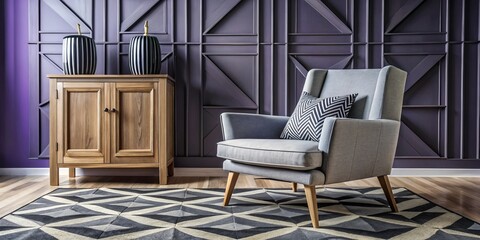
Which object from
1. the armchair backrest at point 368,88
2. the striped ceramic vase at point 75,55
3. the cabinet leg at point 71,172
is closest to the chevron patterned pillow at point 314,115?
the armchair backrest at point 368,88

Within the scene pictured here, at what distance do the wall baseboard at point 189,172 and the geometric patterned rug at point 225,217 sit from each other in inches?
29.3

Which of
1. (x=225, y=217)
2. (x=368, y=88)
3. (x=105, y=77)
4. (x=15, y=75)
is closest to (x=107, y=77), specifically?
(x=105, y=77)

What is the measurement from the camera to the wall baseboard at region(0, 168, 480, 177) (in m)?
3.53

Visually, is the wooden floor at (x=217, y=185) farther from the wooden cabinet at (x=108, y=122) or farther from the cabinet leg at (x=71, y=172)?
the wooden cabinet at (x=108, y=122)

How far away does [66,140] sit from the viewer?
3.06 metres

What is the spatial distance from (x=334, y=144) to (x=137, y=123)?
166 cm

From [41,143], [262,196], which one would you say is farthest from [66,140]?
[262,196]

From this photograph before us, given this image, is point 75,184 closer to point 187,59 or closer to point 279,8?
point 187,59

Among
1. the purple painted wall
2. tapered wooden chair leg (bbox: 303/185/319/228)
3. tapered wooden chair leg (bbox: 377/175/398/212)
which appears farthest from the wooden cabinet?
tapered wooden chair leg (bbox: 377/175/398/212)

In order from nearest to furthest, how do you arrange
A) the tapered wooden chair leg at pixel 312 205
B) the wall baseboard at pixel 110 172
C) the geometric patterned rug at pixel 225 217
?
1. the geometric patterned rug at pixel 225 217
2. the tapered wooden chair leg at pixel 312 205
3. the wall baseboard at pixel 110 172

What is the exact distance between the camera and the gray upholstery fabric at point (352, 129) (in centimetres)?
198

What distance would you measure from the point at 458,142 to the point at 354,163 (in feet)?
6.42

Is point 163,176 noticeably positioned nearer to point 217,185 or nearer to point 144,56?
point 217,185

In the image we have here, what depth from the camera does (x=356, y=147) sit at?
2.07 m
